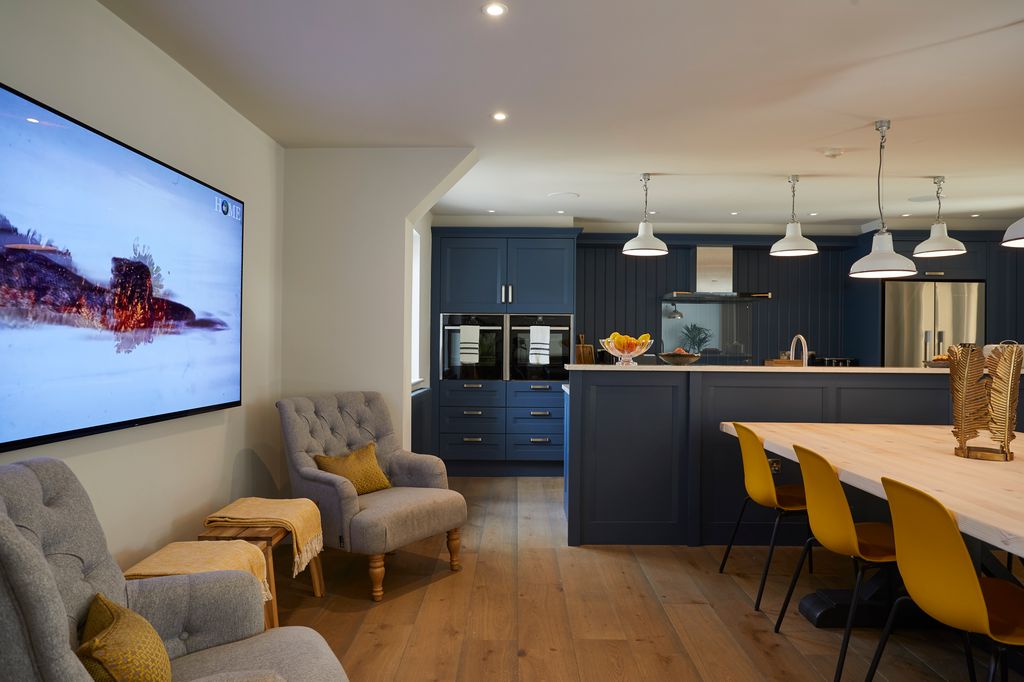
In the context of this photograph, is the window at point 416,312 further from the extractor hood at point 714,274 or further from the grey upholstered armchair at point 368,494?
the extractor hood at point 714,274

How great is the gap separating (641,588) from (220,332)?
2.44 m

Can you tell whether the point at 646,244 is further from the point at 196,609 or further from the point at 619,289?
the point at 196,609

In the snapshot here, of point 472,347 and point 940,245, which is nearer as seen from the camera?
point 940,245

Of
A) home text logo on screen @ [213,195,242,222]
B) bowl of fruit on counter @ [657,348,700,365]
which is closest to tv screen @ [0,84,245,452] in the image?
home text logo on screen @ [213,195,242,222]

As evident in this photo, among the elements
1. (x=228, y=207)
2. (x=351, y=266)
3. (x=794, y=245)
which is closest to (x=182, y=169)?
(x=228, y=207)

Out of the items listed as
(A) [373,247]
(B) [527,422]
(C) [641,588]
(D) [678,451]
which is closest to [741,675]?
(C) [641,588]

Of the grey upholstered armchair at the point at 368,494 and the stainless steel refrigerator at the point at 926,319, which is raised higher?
the stainless steel refrigerator at the point at 926,319

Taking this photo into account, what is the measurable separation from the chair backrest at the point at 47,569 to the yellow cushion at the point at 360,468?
1.71 meters

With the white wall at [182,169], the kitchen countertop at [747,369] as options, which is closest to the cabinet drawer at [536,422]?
the kitchen countertop at [747,369]

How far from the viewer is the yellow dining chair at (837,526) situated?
8.03ft

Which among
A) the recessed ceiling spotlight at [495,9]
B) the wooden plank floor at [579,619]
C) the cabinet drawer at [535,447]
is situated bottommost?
the wooden plank floor at [579,619]

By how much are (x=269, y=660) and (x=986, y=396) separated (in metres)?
2.78

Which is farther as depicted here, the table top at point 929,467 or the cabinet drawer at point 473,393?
the cabinet drawer at point 473,393

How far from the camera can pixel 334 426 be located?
3889 millimetres
